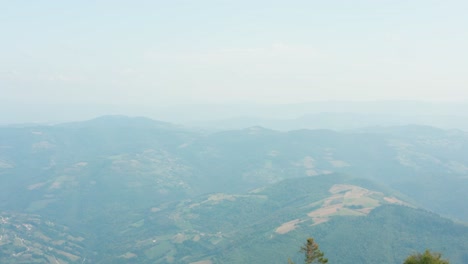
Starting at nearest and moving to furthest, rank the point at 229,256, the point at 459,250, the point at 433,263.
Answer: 1. the point at 433,263
2. the point at 459,250
3. the point at 229,256

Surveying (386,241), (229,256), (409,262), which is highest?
(409,262)

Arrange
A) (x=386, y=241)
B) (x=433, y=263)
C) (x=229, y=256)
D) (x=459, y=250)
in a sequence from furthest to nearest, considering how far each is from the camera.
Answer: (x=229, y=256), (x=386, y=241), (x=459, y=250), (x=433, y=263)

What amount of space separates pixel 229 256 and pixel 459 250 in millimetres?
102059

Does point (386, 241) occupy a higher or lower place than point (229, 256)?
higher

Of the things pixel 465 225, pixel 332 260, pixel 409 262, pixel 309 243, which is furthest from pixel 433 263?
pixel 465 225

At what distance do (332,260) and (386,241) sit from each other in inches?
1124

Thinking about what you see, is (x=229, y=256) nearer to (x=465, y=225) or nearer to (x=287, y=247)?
(x=287, y=247)

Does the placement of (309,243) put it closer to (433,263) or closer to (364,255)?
(433,263)

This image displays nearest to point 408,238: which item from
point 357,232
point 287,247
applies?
point 357,232

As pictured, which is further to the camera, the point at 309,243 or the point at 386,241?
the point at 386,241

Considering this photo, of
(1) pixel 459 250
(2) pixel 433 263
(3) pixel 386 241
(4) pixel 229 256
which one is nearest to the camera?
(2) pixel 433 263

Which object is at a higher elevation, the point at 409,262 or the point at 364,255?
the point at 409,262

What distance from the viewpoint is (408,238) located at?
616 ft

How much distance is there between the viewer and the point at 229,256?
199625 millimetres
